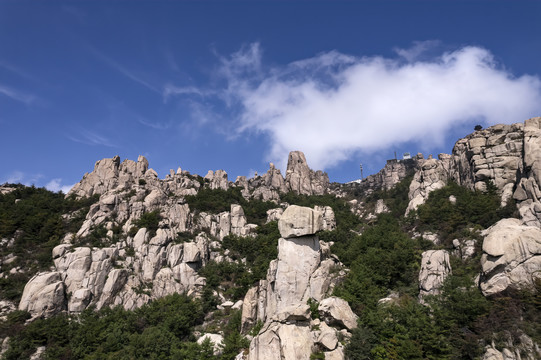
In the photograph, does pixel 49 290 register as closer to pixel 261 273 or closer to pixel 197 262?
pixel 197 262

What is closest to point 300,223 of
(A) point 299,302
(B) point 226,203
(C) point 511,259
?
(A) point 299,302

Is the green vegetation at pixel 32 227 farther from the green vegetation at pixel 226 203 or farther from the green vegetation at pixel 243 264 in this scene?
the green vegetation at pixel 243 264

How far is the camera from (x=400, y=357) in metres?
22.1

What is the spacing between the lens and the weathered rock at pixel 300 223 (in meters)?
33.4

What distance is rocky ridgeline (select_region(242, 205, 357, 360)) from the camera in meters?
24.8

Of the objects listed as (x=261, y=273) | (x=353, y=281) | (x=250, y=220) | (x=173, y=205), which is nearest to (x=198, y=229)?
(x=173, y=205)

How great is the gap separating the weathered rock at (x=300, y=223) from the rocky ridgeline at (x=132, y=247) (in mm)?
17827

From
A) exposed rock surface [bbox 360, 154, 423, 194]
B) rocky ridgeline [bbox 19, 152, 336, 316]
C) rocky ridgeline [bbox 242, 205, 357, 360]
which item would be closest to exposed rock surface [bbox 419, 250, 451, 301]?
rocky ridgeline [bbox 242, 205, 357, 360]

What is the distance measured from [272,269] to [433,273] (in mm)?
14089

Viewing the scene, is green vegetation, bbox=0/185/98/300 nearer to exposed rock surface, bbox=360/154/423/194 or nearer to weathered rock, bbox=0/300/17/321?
weathered rock, bbox=0/300/17/321

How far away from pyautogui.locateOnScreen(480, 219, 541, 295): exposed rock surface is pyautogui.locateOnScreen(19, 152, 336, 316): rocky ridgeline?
27.4 metres

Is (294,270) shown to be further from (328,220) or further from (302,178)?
(302,178)

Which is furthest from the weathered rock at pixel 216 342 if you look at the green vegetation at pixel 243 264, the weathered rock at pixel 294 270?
the green vegetation at pixel 243 264

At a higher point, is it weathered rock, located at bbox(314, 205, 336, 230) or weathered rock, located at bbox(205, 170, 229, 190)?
weathered rock, located at bbox(205, 170, 229, 190)
